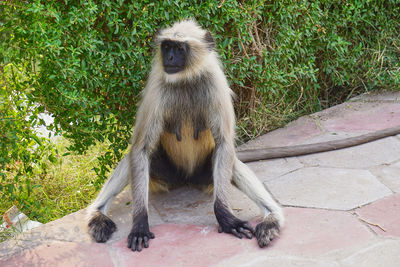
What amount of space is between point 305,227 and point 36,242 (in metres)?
1.59

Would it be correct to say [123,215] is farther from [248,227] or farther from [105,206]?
[248,227]

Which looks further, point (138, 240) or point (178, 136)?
point (178, 136)

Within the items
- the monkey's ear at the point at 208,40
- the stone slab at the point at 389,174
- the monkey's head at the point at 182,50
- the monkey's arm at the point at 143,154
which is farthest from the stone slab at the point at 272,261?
the monkey's ear at the point at 208,40

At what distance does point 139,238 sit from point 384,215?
1.47 meters

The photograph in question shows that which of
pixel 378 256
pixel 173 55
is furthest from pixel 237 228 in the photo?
pixel 173 55

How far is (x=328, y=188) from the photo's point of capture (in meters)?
3.50

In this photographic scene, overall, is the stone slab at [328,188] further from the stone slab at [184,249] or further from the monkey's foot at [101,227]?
the monkey's foot at [101,227]

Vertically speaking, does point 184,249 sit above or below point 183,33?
below

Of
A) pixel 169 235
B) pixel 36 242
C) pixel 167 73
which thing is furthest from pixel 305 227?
pixel 36 242

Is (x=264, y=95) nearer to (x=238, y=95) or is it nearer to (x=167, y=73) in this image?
(x=238, y=95)

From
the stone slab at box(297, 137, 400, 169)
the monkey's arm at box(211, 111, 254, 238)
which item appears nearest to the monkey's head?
the monkey's arm at box(211, 111, 254, 238)

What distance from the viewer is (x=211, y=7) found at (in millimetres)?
3832

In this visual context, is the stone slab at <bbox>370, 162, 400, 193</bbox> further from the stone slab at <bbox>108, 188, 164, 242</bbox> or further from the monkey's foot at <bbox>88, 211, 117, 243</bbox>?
the monkey's foot at <bbox>88, 211, 117, 243</bbox>

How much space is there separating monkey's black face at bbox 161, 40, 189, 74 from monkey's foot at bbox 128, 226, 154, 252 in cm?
97
